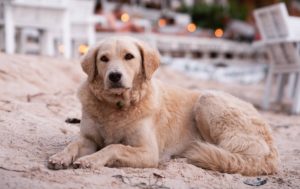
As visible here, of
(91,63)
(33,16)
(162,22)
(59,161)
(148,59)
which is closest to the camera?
(59,161)

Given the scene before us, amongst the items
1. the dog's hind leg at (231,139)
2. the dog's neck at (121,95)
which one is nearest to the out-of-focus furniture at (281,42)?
the dog's hind leg at (231,139)

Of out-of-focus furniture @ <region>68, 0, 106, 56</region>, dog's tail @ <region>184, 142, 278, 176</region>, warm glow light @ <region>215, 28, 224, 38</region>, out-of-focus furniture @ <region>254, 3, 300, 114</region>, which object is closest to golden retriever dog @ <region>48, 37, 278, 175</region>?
dog's tail @ <region>184, 142, 278, 176</region>

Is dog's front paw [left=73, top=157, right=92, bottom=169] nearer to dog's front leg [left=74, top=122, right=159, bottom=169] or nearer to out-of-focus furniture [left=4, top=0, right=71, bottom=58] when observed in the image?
dog's front leg [left=74, top=122, right=159, bottom=169]

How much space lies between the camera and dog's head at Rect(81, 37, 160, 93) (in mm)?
4461

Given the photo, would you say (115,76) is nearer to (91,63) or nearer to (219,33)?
(91,63)

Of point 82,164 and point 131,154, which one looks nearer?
point 82,164

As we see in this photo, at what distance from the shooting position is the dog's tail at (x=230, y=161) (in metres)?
4.56

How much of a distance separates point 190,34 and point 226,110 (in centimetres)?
1622

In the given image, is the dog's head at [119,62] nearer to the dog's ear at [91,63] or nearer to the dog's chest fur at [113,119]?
the dog's ear at [91,63]

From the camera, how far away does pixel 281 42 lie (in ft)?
→ 32.7

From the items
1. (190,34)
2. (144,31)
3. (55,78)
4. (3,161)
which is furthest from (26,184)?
(190,34)

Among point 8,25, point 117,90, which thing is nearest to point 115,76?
point 117,90

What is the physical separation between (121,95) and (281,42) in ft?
19.8

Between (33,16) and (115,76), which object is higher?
(33,16)
